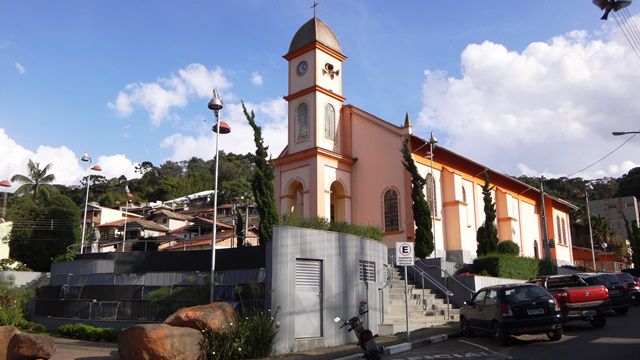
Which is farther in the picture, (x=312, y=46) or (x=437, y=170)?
(x=437, y=170)

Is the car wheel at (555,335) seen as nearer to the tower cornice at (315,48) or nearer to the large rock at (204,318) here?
the large rock at (204,318)

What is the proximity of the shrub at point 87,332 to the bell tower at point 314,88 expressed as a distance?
1589 centimetres

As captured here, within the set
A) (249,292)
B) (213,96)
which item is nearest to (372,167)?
(213,96)

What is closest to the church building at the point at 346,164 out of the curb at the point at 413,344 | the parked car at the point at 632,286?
the parked car at the point at 632,286

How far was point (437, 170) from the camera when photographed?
32.1m

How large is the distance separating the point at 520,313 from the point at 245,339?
6446mm

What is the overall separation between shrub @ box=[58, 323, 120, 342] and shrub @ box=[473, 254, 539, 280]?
54.2 ft

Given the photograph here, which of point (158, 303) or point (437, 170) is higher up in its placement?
point (437, 170)

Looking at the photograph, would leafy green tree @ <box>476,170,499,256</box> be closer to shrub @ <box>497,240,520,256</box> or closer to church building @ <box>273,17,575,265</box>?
shrub @ <box>497,240,520,256</box>

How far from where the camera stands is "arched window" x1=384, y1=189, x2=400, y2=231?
29.1m

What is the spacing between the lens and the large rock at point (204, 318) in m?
11.3

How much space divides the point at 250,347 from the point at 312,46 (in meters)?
21.8

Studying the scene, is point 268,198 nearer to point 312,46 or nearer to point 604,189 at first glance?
point 312,46

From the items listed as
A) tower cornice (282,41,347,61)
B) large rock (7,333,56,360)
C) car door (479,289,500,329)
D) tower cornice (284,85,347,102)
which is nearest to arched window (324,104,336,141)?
tower cornice (284,85,347,102)
